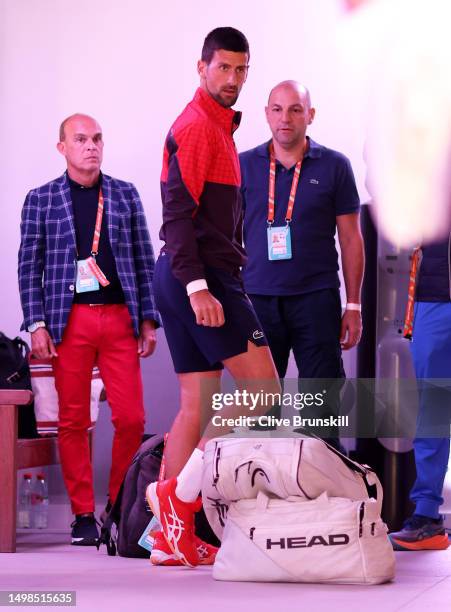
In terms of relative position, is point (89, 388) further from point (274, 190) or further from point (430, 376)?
point (430, 376)

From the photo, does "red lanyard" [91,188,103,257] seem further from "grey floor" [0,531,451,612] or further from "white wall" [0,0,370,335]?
"grey floor" [0,531,451,612]

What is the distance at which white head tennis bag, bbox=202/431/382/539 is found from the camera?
2705 mm

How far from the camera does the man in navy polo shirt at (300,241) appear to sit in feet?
12.2

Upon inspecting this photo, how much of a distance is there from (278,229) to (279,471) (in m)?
1.26

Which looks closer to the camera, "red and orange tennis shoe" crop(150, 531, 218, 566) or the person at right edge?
"red and orange tennis shoe" crop(150, 531, 218, 566)

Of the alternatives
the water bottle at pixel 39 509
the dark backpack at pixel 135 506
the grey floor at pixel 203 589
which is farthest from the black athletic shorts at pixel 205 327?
the water bottle at pixel 39 509

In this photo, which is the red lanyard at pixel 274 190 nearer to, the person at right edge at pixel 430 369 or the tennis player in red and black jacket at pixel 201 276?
the person at right edge at pixel 430 369

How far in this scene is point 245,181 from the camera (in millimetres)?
3900

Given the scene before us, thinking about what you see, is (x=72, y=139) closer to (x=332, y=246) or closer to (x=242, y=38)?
(x=332, y=246)

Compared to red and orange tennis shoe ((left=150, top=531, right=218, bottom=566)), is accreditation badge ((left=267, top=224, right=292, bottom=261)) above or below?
above

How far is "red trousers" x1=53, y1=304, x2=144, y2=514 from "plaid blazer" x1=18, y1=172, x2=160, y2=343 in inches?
2.4

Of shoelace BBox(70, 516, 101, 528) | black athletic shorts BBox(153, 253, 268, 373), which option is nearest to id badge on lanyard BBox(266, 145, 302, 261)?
black athletic shorts BBox(153, 253, 268, 373)

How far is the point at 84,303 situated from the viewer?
421cm

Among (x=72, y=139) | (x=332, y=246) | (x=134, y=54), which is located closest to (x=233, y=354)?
(x=332, y=246)
